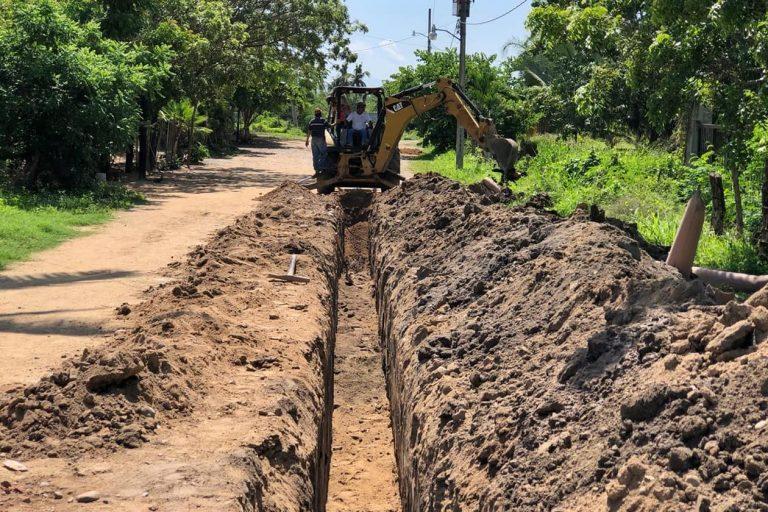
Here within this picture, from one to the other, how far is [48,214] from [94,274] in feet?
18.0

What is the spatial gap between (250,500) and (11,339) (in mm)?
4811

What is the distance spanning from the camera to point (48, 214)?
58.3 ft

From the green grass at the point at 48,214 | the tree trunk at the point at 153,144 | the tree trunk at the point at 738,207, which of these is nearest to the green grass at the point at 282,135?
the tree trunk at the point at 153,144

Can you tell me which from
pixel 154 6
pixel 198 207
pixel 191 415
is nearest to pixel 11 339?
pixel 191 415

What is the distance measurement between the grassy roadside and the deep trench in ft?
11.2

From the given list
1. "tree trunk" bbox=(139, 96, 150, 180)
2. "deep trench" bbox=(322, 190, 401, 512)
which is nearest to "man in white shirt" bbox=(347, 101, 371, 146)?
"deep trench" bbox=(322, 190, 401, 512)

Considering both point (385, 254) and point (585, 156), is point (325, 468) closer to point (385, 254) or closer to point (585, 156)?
point (385, 254)

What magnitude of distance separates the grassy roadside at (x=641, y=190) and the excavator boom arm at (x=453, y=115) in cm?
77

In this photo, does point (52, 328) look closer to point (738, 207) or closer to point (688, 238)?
point (688, 238)

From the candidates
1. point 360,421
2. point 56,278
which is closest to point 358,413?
point 360,421

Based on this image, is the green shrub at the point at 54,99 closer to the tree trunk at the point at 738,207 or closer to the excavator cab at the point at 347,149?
the excavator cab at the point at 347,149

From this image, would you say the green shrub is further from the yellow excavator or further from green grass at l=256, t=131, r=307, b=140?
green grass at l=256, t=131, r=307, b=140

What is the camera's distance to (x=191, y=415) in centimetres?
641

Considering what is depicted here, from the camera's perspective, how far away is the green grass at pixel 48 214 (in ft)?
47.9
